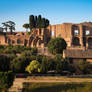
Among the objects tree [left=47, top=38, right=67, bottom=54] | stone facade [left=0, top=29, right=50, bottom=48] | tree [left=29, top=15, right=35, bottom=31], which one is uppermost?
tree [left=29, top=15, right=35, bottom=31]

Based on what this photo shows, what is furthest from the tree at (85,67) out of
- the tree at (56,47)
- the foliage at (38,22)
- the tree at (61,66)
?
the foliage at (38,22)

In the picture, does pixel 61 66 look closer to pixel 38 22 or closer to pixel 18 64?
pixel 18 64

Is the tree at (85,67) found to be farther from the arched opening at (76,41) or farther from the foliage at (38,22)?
the foliage at (38,22)

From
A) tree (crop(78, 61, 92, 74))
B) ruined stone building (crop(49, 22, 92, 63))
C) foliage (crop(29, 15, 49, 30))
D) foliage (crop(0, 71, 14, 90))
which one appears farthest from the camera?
foliage (crop(29, 15, 49, 30))

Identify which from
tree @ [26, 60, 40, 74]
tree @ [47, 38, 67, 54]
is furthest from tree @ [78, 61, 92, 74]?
tree @ [47, 38, 67, 54]

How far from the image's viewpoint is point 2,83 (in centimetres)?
1905

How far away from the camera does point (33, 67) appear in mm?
28766

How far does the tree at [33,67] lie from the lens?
1133 inches

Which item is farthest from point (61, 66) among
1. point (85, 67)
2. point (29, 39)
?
point (29, 39)

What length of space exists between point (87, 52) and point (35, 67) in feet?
41.0

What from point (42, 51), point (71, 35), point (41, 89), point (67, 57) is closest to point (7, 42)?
point (42, 51)

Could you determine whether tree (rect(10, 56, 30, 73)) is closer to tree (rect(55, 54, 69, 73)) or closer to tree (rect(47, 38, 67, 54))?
tree (rect(55, 54, 69, 73))

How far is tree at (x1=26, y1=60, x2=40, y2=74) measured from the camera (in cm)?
2878

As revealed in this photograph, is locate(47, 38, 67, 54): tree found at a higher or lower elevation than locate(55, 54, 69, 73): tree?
higher
